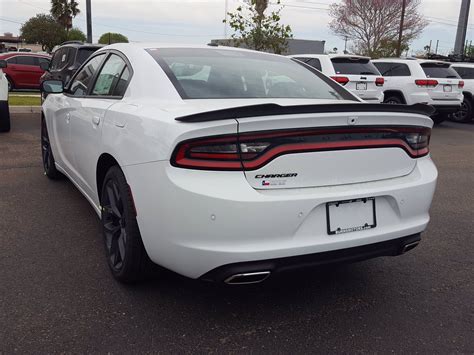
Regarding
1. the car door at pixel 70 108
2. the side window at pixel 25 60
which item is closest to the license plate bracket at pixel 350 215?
the car door at pixel 70 108

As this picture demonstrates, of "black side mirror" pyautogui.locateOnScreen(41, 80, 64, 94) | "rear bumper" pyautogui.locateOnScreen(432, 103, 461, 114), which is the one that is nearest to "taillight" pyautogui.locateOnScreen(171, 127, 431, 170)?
"black side mirror" pyautogui.locateOnScreen(41, 80, 64, 94)

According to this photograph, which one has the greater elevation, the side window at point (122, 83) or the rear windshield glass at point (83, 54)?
the rear windshield glass at point (83, 54)

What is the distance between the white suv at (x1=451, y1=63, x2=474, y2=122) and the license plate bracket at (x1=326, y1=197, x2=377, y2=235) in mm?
13116

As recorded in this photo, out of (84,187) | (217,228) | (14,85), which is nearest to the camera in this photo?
(217,228)

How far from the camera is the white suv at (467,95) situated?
13.9 metres

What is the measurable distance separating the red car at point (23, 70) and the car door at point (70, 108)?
15.0 m

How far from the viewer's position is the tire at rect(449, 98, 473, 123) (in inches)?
551

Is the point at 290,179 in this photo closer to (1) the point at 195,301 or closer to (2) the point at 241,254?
(2) the point at 241,254

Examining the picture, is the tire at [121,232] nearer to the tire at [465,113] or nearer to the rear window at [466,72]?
the tire at [465,113]

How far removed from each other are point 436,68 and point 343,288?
Answer: 11.4 metres

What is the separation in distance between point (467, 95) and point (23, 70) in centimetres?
1554

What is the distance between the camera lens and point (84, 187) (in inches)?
150

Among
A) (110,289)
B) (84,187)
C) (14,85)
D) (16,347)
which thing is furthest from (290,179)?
(14,85)

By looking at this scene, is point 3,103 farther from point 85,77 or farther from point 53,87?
point 85,77
